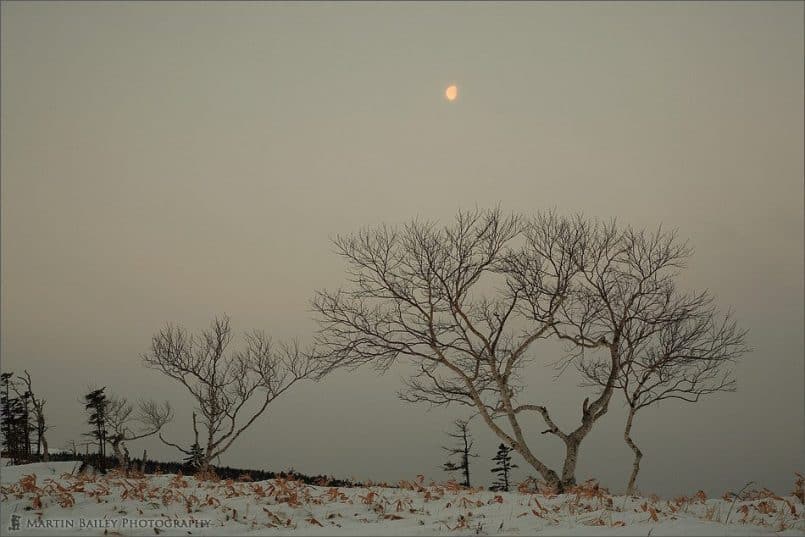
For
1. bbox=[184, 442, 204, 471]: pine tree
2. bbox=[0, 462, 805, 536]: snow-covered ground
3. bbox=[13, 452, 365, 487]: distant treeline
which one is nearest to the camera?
A: bbox=[0, 462, 805, 536]: snow-covered ground

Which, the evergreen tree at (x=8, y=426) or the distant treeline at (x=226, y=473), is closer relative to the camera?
the distant treeline at (x=226, y=473)

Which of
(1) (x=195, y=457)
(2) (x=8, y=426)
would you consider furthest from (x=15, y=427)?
(1) (x=195, y=457)

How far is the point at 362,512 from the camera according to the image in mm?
10484

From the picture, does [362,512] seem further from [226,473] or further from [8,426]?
[8,426]

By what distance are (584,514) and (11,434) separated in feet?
167

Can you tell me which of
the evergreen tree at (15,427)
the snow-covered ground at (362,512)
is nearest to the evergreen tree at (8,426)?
the evergreen tree at (15,427)

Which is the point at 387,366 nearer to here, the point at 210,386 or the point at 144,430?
the point at 210,386

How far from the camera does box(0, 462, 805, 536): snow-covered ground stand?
9.09 metres

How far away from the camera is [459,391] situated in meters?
21.3

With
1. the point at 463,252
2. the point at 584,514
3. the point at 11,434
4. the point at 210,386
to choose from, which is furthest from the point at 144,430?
the point at 584,514

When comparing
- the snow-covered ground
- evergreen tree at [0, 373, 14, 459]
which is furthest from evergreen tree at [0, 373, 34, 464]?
the snow-covered ground

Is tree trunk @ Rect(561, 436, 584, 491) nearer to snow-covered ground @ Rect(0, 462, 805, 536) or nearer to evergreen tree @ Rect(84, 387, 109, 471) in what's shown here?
snow-covered ground @ Rect(0, 462, 805, 536)

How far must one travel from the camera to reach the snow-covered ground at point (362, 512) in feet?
29.8

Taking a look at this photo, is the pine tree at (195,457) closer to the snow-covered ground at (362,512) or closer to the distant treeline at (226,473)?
the distant treeline at (226,473)
